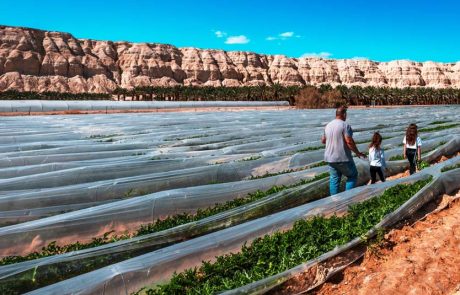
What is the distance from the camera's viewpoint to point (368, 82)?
444ft

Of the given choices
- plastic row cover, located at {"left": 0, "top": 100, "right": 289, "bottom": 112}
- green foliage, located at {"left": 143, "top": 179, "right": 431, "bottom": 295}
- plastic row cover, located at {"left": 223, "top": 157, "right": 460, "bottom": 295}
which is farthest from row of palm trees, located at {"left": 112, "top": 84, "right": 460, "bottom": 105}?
green foliage, located at {"left": 143, "top": 179, "right": 431, "bottom": 295}

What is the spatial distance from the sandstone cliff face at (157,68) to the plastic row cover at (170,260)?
99056 millimetres

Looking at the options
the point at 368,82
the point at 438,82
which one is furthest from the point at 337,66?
the point at 438,82

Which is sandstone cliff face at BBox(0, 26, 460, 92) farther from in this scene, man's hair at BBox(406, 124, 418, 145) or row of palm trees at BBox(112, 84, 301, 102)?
man's hair at BBox(406, 124, 418, 145)

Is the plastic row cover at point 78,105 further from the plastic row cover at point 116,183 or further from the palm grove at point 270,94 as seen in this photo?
the plastic row cover at point 116,183

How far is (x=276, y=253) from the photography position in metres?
4.64

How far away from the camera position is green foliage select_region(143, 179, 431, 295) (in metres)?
4.05

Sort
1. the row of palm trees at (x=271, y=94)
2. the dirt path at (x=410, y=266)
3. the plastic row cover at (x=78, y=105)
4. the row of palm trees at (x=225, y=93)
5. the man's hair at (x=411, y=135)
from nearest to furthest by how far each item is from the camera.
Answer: the dirt path at (x=410, y=266) < the man's hair at (x=411, y=135) < the plastic row cover at (x=78, y=105) < the row of palm trees at (x=271, y=94) < the row of palm trees at (x=225, y=93)

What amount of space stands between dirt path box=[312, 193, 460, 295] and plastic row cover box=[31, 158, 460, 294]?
108cm

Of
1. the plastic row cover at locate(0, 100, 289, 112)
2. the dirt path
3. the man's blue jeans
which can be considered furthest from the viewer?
the plastic row cover at locate(0, 100, 289, 112)

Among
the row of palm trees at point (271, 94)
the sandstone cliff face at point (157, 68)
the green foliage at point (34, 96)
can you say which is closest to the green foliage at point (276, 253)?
the row of palm trees at point (271, 94)

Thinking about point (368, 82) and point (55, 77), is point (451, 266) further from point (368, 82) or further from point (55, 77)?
point (368, 82)

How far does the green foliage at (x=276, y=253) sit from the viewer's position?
4.05 meters

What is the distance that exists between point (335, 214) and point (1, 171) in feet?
21.9
